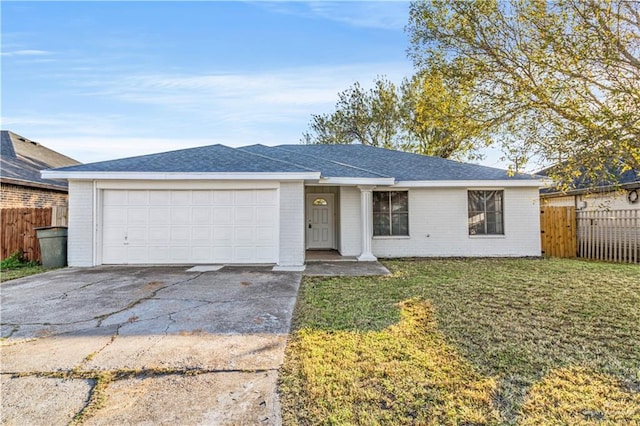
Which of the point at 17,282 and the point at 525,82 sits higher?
the point at 525,82

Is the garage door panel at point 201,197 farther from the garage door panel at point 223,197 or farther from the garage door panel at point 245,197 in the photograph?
the garage door panel at point 245,197

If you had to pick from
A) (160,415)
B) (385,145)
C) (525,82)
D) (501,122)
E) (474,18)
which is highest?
(385,145)

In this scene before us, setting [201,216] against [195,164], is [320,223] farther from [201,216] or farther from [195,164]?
[195,164]

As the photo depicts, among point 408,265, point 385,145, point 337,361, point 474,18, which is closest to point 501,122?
point 474,18

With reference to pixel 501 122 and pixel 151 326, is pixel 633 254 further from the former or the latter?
pixel 151 326

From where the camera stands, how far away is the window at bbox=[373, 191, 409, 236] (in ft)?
37.4

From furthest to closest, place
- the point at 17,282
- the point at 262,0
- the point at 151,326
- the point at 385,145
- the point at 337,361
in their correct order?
1. the point at 385,145
2. the point at 262,0
3. the point at 17,282
4. the point at 151,326
5. the point at 337,361

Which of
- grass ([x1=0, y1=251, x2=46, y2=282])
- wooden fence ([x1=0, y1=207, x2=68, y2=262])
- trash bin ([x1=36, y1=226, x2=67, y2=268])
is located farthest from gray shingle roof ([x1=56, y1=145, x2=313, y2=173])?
grass ([x1=0, y1=251, x2=46, y2=282])

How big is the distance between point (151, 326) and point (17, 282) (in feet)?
17.3

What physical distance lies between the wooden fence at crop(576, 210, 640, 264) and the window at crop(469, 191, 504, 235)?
8.42 feet

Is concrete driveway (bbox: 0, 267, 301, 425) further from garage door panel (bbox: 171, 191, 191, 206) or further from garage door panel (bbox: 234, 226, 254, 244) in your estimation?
garage door panel (bbox: 171, 191, 191, 206)

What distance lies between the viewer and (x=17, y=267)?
9.09 meters

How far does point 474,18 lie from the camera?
6.38m

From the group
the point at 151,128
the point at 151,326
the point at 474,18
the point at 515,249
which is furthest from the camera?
the point at 151,128
